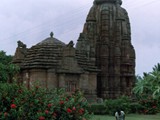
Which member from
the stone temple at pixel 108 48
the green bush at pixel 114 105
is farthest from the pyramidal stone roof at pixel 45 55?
the green bush at pixel 114 105

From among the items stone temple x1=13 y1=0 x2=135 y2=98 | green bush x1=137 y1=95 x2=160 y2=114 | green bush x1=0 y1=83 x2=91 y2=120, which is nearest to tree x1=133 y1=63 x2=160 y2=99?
green bush x1=0 y1=83 x2=91 y2=120

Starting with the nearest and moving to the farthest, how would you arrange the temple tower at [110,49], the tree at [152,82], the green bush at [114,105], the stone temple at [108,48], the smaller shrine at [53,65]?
the tree at [152,82] < the green bush at [114,105] < the smaller shrine at [53,65] < the stone temple at [108,48] < the temple tower at [110,49]

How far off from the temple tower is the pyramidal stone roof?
6.12m

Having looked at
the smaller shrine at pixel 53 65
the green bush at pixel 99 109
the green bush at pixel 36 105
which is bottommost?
the green bush at pixel 99 109

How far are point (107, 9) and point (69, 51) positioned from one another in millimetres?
9077

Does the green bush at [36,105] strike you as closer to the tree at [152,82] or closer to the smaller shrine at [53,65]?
the tree at [152,82]

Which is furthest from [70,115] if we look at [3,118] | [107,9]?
[107,9]

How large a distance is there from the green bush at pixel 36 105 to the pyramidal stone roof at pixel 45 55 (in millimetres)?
17937

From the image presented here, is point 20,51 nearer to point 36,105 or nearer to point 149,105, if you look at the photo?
point 149,105

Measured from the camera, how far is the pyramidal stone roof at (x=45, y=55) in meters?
28.0

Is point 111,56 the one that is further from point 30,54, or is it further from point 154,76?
point 154,76

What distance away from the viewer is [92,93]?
101 feet

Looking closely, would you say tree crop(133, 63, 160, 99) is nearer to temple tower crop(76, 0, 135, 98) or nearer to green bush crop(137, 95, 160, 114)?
green bush crop(137, 95, 160, 114)

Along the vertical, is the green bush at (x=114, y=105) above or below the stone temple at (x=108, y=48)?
below
